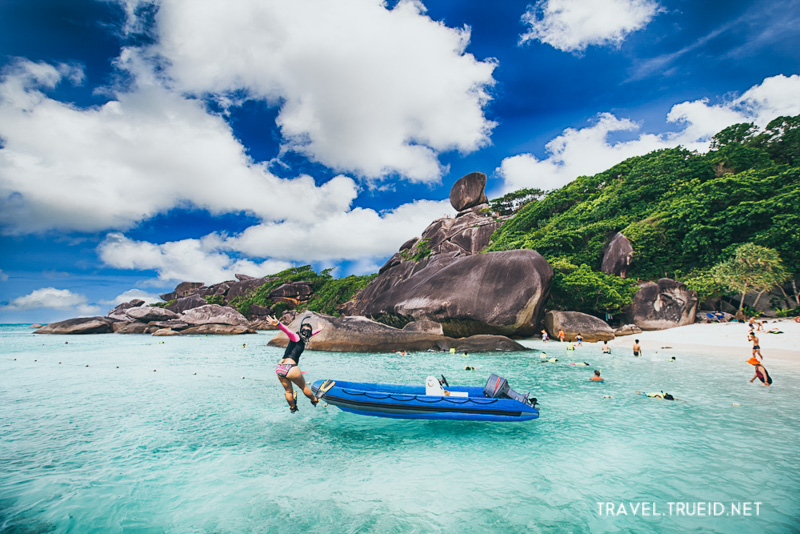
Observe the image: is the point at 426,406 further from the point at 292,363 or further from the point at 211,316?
the point at 211,316

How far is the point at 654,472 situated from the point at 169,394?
9966 mm

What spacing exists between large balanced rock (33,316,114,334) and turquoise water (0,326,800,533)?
1254 inches

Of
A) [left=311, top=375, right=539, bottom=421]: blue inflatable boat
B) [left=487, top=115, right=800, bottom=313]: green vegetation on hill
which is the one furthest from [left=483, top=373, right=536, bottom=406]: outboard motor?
[left=487, top=115, right=800, bottom=313]: green vegetation on hill

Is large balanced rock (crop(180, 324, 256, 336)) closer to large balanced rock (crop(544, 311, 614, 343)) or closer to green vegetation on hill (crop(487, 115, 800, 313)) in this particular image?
green vegetation on hill (crop(487, 115, 800, 313))

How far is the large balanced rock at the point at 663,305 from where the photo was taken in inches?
741

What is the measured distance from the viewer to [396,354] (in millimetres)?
15570

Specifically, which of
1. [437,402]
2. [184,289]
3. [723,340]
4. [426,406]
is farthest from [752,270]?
[184,289]

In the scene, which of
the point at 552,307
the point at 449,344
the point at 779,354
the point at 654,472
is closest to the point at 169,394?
the point at 654,472

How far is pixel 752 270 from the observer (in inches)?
650

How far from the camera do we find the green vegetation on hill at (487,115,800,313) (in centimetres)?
1786

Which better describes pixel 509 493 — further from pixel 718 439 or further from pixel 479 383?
pixel 479 383

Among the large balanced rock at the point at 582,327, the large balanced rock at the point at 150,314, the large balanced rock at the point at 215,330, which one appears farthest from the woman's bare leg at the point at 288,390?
the large balanced rock at the point at 150,314

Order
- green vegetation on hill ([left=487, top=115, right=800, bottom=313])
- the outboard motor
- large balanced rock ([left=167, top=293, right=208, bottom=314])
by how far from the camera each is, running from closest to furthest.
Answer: the outboard motor
green vegetation on hill ([left=487, top=115, right=800, bottom=313])
large balanced rock ([left=167, top=293, right=208, bottom=314])

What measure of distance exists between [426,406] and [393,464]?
129 cm
